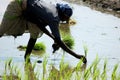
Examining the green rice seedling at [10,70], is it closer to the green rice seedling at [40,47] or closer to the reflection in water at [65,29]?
the green rice seedling at [40,47]

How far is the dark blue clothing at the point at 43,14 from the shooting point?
7668mm

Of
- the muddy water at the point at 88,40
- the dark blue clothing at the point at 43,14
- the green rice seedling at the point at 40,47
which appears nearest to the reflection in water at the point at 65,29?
the muddy water at the point at 88,40

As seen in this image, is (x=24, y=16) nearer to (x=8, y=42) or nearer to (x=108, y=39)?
(x=8, y=42)

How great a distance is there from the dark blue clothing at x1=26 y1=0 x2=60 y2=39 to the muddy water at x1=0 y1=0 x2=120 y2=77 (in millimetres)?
753

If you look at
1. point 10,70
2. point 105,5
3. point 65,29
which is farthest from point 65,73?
point 105,5

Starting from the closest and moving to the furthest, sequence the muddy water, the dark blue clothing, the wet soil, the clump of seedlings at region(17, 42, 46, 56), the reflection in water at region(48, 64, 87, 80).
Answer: the reflection in water at region(48, 64, 87, 80) < the dark blue clothing < the muddy water < the clump of seedlings at region(17, 42, 46, 56) < the wet soil

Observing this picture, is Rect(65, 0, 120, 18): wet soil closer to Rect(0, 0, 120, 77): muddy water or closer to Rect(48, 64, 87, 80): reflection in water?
Rect(0, 0, 120, 77): muddy water

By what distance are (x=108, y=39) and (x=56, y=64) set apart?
8.55 feet

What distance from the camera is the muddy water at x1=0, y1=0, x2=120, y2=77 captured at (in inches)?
340

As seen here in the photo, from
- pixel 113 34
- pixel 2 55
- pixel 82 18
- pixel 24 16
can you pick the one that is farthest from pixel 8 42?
pixel 82 18

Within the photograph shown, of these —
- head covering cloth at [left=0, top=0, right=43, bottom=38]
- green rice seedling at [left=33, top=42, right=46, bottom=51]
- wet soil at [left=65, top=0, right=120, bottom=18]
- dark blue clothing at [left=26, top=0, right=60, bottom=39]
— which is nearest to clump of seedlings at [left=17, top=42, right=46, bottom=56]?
green rice seedling at [left=33, top=42, right=46, bottom=51]

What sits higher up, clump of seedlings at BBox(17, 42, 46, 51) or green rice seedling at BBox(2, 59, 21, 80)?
green rice seedling at BBox(2, 59, 21, 80)

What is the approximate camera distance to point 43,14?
25.4 feet

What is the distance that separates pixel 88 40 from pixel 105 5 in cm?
529
